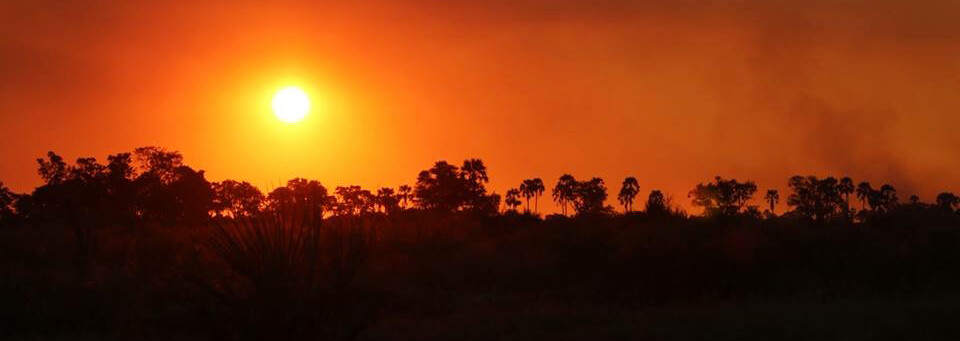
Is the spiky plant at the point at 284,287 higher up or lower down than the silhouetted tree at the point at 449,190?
lower down

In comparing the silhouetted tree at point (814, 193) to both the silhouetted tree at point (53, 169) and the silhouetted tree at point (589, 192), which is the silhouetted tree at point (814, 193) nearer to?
the silhouetted tree at point (589, 192)

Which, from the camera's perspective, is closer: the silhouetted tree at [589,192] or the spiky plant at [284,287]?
the spiky plant at [284,287]

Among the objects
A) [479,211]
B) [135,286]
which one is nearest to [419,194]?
[479,211]

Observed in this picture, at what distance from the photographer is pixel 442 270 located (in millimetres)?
42344

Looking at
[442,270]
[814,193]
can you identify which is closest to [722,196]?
[814,193]

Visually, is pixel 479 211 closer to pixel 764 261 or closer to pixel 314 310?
pixel 764 261

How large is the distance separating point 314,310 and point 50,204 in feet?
168

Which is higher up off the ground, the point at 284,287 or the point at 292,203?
the point at 292,203

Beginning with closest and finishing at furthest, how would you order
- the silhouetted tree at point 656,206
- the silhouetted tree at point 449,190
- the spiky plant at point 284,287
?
the spiky plant at point 284,287 < the silhouetted tree at point 656,206 < the silhouetted tree at point 449,190

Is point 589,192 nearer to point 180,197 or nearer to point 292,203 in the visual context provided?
point 180,197

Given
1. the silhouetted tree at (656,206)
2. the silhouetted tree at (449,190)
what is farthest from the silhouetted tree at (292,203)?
the silhouetted tree at (449,190)

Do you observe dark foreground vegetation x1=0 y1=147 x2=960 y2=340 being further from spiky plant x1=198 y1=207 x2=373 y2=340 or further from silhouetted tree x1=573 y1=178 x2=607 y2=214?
silhouetted tree x1=573 y1=178 x2=607 y2=214

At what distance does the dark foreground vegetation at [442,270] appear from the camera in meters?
19.1

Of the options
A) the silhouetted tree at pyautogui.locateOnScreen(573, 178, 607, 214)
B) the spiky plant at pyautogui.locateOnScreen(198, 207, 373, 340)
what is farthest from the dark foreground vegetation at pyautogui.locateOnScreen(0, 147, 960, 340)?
the silhouetted tree at pyautogui.locateOnScreen(573, 178, 607, 214)
